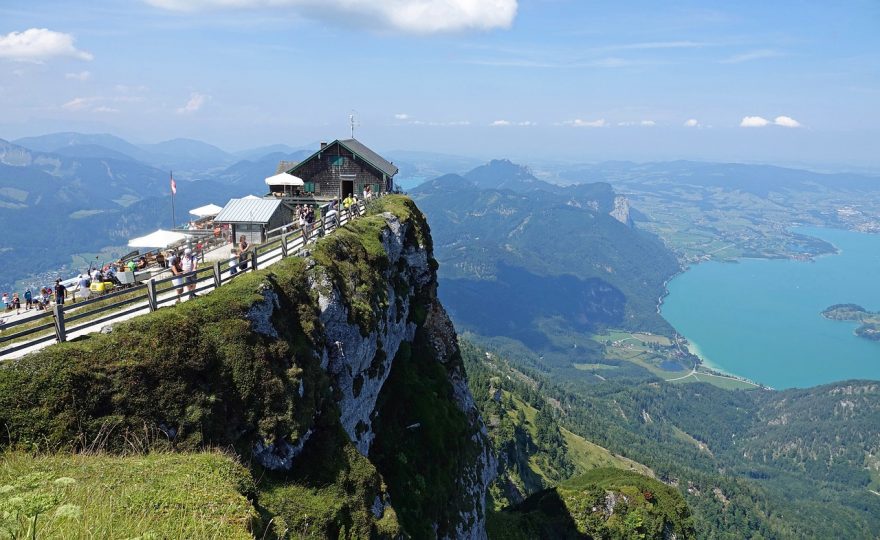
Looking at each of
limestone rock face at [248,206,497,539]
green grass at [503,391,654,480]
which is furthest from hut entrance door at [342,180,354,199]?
green grass at [503,391,654,480]

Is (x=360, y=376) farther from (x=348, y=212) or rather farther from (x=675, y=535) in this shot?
(x=675, y=535)

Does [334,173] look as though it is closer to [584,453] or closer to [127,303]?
[127,303]

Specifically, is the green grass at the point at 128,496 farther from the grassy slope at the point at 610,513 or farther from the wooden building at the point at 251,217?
the grassy slope at the point at 610,513

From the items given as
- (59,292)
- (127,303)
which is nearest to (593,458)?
(59,292)

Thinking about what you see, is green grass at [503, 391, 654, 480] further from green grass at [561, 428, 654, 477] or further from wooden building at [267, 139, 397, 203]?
wooden building at [267, 139, 397, 203]

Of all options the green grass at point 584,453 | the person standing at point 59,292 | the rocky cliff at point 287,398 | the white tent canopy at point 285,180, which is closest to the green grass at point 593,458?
the green grass at point 584,453
